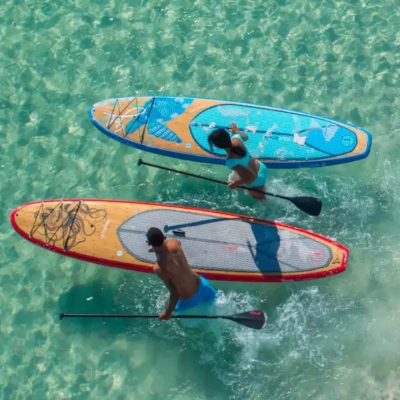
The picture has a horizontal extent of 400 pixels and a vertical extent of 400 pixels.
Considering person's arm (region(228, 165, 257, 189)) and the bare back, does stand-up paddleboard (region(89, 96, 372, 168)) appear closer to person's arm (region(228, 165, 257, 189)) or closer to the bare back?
person's arm (region(228, 165, 257, 189))

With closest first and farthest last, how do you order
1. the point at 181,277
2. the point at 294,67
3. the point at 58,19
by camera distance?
the point at 181,277
the point at 294,67
the point at 58,19

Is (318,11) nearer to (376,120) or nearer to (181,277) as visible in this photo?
(376,120)

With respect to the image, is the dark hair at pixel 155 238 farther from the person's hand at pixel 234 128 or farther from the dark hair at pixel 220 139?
the person's hand at pixel 234 128

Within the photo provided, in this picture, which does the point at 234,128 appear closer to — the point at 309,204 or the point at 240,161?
the point at 240,161

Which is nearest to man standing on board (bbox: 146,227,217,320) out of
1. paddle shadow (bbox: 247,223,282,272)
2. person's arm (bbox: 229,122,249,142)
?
paddle shadow (bbox: 247,223,282,272)

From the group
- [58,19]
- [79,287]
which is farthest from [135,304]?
[58,19]

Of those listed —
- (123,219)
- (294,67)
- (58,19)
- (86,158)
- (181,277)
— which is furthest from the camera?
(58,19)
